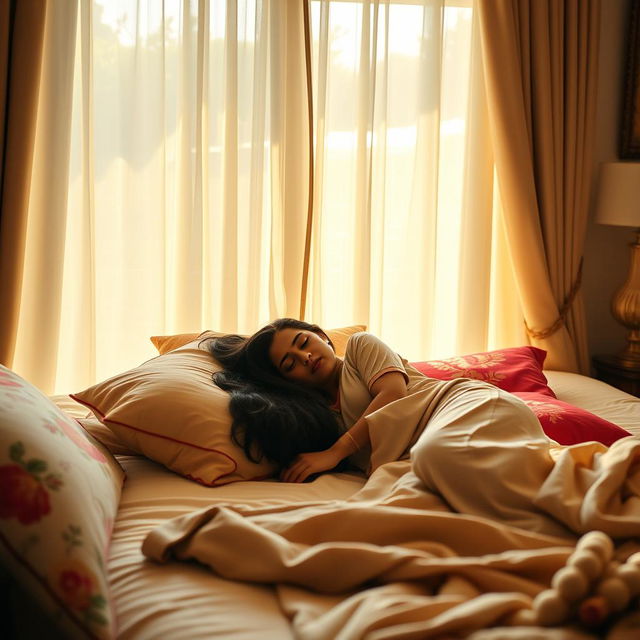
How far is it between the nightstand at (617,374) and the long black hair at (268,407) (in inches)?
58.9

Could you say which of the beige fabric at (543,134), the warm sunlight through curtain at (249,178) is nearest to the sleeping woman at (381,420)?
the warm sunlight through curtain at (249,178)

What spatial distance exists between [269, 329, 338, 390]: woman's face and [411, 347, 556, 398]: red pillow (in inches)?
15.9

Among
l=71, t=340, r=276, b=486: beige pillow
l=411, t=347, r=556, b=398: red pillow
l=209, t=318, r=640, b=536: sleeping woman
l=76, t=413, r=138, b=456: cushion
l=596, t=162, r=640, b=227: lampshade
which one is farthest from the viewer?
l=596, t=162, r=640, b=227: lampshade

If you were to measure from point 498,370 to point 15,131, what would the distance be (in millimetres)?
1754

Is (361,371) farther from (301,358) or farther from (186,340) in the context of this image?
(186,340)

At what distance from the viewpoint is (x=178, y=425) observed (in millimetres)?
1891

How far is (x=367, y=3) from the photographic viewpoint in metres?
2.89

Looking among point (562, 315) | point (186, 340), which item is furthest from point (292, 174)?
point (562, 315)

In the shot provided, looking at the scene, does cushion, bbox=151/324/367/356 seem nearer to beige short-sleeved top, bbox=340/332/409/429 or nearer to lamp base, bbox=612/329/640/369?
beige short-sleeved top, bbox=340/332/409/429

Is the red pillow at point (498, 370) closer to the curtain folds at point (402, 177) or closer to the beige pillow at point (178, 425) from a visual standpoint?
the curtain folds at point (402, 177)

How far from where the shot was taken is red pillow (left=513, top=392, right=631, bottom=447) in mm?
2029

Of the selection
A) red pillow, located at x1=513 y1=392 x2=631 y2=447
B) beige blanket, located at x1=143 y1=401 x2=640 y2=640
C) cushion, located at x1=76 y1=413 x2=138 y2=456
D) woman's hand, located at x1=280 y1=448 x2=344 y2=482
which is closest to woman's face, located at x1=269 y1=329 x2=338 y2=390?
woman's hand, located at x1=280 y1=448 x2=344 y2=482

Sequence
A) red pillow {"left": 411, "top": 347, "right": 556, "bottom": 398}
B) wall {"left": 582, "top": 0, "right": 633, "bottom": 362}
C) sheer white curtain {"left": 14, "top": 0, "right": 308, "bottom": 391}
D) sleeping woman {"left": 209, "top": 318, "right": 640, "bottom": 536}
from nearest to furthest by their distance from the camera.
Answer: sleeping woman {"left": 209, "top": 318, "right": 640, "bottom": 536} < red pillow {"left": 411, "top": 347, "right": 556, "bottom": 398} < sheer white curtain {"left": 14, "top": 0, "right": 308, "bottom": 391} < wall {"left": 582, "top": 0, "right": 633, "bottom": 362}

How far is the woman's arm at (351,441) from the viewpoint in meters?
1.90
